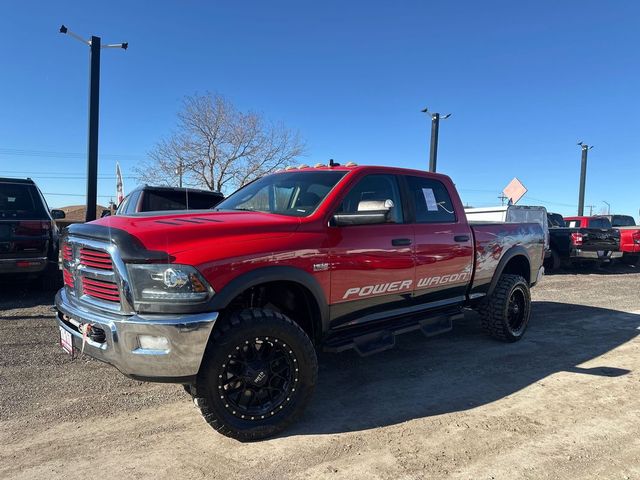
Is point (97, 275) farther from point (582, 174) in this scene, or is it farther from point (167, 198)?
point (582, 174)

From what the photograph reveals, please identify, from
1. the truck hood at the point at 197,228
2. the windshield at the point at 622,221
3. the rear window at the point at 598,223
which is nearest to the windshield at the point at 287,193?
the truck hood at the point at 197,228

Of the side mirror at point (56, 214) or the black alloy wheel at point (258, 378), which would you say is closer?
the black alloy wheel at point (258, 378)

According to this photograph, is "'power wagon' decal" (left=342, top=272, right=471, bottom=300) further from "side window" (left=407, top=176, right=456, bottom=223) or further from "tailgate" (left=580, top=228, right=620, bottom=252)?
"tailgate" (left=580, top=228, right=620, bottom=252)

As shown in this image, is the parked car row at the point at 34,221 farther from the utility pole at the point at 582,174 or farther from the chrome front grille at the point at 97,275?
the utility pole at the point at 582,174

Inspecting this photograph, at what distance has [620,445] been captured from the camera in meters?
3.17

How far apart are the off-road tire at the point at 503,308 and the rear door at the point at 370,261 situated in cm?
167

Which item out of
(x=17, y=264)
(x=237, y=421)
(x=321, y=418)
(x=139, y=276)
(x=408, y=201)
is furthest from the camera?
(x=17, y=264)

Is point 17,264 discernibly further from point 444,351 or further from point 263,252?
point 444,351

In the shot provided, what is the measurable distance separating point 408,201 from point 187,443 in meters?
2.86

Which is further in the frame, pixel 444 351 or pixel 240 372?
pixel 444 351

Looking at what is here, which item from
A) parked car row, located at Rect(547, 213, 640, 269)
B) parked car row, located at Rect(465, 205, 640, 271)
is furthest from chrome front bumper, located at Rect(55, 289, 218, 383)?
parked car row, located at Rect(547, 213, 640, 269)

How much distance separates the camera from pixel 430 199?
4.82 m

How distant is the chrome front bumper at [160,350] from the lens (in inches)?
110

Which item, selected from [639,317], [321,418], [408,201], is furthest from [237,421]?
[639,317]
